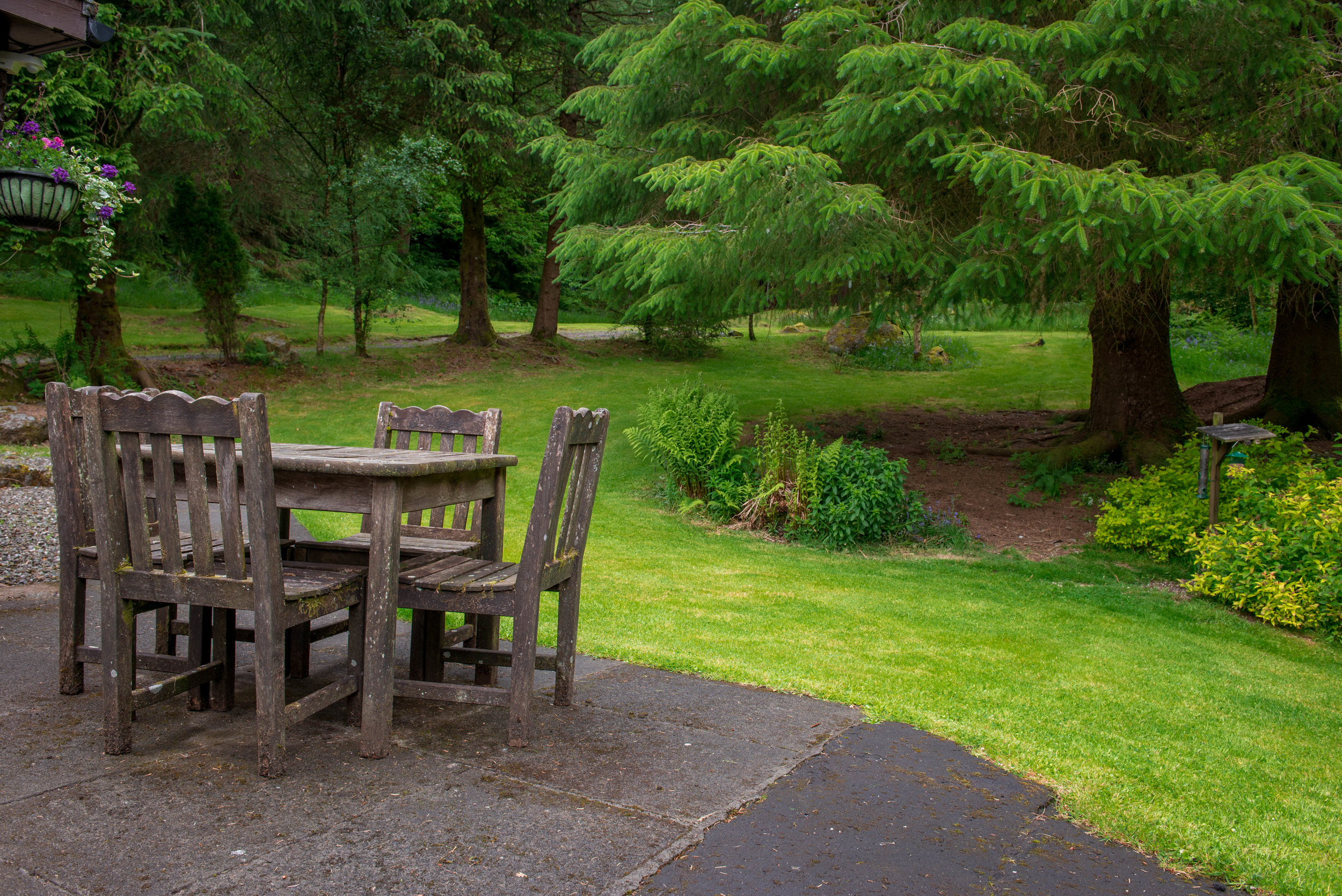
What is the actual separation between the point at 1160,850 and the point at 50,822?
3.31m

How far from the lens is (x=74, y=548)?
366 centimetres

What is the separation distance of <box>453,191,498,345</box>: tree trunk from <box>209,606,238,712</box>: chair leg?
1702 cm

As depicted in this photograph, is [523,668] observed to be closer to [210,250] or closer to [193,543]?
[193,543]

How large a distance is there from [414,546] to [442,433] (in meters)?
0.67

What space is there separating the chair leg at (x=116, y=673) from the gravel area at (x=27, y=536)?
3.39m

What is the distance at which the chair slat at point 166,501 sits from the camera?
123 inches

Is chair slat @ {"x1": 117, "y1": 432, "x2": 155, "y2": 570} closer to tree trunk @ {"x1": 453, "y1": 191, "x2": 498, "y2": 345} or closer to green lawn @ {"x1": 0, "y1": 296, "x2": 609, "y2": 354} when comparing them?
green lawn @ {"x1": 0, "y1": 296, "x2": 609, "y2": 354}

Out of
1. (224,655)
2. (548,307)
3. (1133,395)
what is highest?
(548,307)

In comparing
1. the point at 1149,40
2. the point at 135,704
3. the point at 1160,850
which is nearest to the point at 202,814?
the point at 135,704

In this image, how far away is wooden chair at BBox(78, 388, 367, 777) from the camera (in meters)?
3.05

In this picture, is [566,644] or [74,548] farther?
[566,644]

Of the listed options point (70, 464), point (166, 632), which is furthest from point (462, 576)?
point (166, 632)

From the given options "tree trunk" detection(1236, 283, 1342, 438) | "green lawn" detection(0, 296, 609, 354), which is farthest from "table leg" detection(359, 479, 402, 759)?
"green lawn" detection(0, 296, 609, 354)

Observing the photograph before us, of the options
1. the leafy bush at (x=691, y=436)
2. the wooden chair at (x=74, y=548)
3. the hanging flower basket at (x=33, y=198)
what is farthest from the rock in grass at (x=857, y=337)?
the wooden chair at (x=74, y=548)
